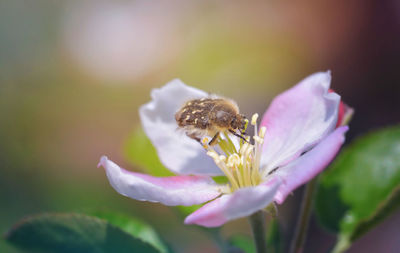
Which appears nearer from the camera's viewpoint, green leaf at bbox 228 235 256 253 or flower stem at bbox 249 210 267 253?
flower stem at bbox 249 210 267 253

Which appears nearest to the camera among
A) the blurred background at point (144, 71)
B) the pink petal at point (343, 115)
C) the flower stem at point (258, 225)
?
the flower stem at point (258, 225)

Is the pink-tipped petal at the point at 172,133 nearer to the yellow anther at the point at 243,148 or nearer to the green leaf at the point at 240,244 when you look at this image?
the yellow anther at the point at 243,148

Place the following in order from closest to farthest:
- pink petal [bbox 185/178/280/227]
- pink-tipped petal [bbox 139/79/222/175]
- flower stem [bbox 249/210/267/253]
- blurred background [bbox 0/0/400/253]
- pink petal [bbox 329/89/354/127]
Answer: pink petal [bbox 185/178/280/227], flower stem [bbox 249/210/267/253], pink petal [bbox 329/89/354/127], pink-tipped petal [bbox 139/79/222/175], blurred background [bbox 0/0/400/253]

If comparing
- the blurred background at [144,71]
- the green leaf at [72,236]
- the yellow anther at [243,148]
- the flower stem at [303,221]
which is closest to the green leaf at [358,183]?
the flower stem at [303,221]

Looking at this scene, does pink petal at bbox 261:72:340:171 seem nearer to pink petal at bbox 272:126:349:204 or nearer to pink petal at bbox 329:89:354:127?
pink petal at bbox 329:89:354:127

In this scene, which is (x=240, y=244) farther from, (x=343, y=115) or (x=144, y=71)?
(x=144, y=71)

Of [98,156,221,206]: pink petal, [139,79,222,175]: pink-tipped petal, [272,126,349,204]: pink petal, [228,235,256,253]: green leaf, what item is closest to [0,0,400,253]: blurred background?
[228,235,256,253]: green leaf
